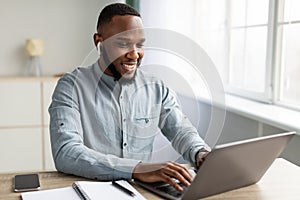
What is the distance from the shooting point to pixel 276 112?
1.99m

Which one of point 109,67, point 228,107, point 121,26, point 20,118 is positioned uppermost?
point 121,26

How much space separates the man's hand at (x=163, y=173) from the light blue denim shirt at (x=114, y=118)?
0.43 ft

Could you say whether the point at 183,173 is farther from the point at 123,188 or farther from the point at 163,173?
the point at 123,188

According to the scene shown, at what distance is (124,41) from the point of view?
4.19ft

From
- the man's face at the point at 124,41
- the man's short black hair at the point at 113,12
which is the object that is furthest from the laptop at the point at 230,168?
the man's short black hair at the point at 113,12

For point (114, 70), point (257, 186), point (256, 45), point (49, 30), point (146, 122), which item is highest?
point (49, 30)

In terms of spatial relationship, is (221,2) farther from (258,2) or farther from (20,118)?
(20,118)

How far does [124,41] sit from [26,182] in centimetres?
52

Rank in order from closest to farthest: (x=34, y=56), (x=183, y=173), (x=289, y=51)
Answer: (x=183, y=173), (x=289, y=51), (x=34, y=56)

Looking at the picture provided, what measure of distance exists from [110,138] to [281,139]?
2.04 feet

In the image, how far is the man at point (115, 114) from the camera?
1196mm

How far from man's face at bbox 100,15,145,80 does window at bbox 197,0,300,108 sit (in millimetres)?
1085

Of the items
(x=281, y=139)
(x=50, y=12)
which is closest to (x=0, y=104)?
(x=50, y=12)

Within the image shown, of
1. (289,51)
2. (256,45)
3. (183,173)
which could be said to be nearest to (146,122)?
(183,173)
